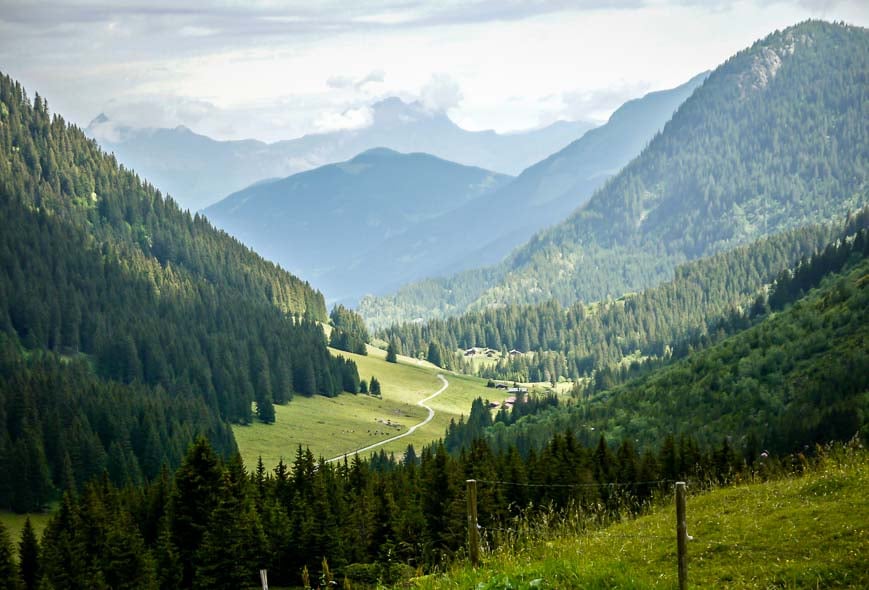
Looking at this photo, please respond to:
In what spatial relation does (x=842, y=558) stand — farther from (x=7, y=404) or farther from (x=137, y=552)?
(x=7, y=404)

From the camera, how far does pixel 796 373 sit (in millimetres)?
143125

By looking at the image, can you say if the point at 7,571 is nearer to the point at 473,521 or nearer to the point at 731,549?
the point at 473,521

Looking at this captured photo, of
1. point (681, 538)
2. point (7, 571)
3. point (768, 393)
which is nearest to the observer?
point (681, 538)

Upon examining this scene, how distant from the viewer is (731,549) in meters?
26.9

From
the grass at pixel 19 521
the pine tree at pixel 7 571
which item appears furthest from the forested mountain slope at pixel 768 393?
the grass at pixel 19 521

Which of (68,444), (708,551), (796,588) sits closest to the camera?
(796,588)

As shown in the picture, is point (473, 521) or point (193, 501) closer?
point (473, 521)

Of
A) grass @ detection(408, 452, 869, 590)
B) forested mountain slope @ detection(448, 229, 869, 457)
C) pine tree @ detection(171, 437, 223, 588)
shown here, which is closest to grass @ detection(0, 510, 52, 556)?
pine tree @ detection(171, 437, 223, 588)

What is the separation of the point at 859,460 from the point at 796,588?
13417 millimetres

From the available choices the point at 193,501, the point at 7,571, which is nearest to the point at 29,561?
the point at 7,571

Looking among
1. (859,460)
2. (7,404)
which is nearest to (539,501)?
(859,460)

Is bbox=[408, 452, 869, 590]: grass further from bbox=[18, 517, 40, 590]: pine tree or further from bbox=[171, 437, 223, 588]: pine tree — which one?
bbox=[18, 517, 40, 590]: pine tree

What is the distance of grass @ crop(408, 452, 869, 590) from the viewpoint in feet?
77.9

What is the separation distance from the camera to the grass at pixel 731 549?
23.7m
